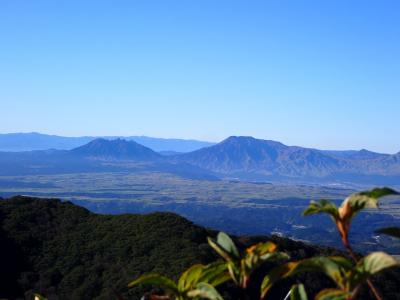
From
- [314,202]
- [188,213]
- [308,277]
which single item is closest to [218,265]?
[314,202]

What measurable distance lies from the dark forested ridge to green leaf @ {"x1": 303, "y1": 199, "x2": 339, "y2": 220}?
27603 millimetres

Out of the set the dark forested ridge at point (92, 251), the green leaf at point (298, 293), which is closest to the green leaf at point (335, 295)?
the green leaf at point (298, 293)

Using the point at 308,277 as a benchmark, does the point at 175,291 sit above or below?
above

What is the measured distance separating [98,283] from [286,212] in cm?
16587

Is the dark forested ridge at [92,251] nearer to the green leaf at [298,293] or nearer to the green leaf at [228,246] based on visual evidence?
the green leaf at [298,293]

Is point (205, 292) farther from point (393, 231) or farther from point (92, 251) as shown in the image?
point (92, 251)

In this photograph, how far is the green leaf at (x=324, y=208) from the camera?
2.37m

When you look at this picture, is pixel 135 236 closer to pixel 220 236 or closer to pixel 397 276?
pixel 397 276

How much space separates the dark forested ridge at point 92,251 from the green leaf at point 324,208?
1087 inches

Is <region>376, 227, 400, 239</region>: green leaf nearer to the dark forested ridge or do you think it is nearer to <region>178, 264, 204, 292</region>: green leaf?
<region>178, 264, 204, 292</region>: green leaf

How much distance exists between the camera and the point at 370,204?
2.29 meters

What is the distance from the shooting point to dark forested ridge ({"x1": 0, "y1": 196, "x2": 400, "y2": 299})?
34281 millimetres

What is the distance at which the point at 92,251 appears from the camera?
39812 mm

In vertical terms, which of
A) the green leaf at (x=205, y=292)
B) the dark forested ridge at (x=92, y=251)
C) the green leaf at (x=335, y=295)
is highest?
the green leaf at (x=335, y=295)
